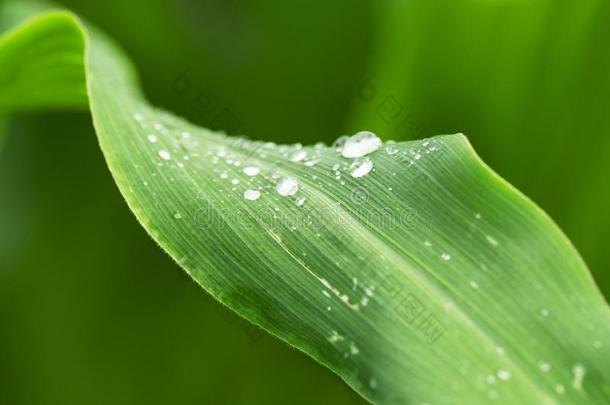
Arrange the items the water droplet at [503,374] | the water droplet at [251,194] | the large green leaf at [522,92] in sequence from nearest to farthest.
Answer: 1. the water droplet at [503,374]
2. the water droplet at [251,194]
3. the large green leaf at [522,92]

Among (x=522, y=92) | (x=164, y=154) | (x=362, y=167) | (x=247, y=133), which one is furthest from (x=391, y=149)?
(x=247, y=133)

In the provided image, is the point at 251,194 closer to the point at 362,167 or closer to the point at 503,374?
the point at 362,167

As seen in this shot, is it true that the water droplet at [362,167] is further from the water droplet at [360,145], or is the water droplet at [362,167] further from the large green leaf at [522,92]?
the large green leaf at [522,92]

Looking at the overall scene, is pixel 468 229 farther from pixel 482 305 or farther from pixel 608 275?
pixel 608 275

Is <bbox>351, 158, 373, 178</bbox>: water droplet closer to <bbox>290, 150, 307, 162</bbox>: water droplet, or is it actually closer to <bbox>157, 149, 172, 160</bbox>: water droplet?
<bbox>290, 150, 307, 162</bbox>: water droplet

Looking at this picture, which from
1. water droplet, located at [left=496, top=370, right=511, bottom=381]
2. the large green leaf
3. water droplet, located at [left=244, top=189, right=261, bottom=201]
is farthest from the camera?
the large green leaf

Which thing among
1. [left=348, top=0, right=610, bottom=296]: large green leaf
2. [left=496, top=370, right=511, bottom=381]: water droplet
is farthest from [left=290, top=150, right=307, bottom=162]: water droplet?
[left=348, top=0, right=610, bottom=296]: large green leaf

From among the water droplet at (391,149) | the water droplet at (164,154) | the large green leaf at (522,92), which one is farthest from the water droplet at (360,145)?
the large green leaf at (522,92)
